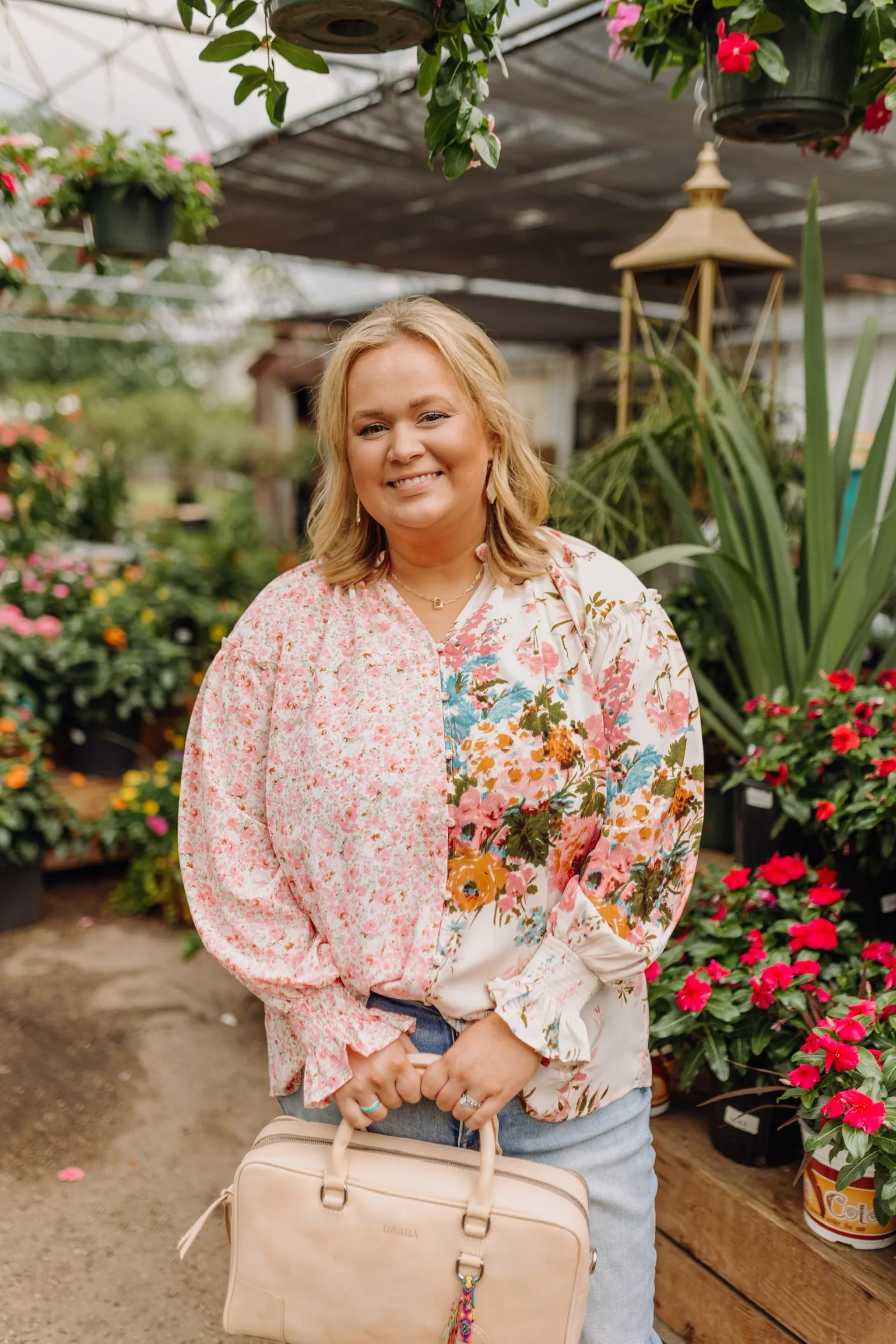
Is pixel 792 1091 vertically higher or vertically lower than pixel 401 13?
lower

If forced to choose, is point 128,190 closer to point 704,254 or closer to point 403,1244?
point 704,254

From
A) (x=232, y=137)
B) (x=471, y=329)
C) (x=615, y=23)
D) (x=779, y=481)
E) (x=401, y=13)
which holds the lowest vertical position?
(x=779, y=481)

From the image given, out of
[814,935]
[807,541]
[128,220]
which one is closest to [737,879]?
[814,935]

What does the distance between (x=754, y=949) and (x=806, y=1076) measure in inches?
11.4

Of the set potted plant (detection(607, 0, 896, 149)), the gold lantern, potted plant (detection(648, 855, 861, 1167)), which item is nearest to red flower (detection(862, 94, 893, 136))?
potted plant (detection(607, 0, 896, 149))

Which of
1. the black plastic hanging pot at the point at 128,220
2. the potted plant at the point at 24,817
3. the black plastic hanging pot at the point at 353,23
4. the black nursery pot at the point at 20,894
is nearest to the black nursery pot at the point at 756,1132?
the black plastic hanging pot at the point at 353,23

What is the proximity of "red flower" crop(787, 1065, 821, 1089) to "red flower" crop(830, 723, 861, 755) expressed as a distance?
0.51m

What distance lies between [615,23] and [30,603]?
2.96 metres

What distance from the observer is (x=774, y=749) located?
192 centimetres

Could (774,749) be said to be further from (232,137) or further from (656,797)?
(232,137)

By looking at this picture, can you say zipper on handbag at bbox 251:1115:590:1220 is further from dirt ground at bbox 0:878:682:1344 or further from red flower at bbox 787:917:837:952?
dirt ground at bbox 0:878:682:1344

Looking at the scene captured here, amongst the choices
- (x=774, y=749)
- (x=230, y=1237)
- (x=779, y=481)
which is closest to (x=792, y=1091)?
(x=774, y=749)

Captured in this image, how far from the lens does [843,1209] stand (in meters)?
1.50

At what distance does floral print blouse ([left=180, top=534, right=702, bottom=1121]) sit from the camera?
1.20 meters
